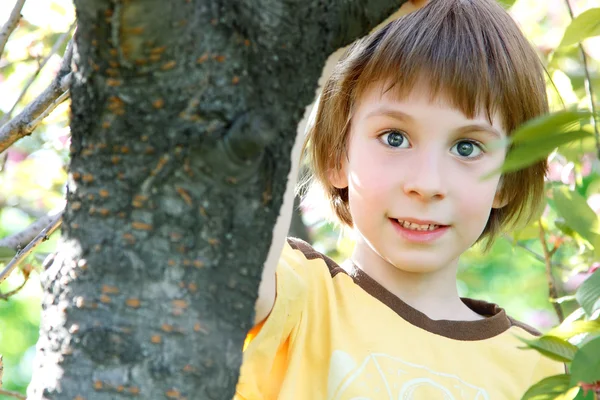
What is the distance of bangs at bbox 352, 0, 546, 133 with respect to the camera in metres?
1.50

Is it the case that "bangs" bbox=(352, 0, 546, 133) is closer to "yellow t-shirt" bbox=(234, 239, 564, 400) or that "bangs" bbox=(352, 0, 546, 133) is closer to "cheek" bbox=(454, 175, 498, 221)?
"cheek" bbox=(454, 175, 498, 221)

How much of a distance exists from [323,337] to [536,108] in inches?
25.6

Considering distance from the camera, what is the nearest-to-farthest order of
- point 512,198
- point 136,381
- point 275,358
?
point 136,381 → point 275,358 → point 512,198

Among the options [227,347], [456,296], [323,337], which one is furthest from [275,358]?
[227,347]

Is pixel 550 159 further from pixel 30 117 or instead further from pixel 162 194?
pixel 162 194

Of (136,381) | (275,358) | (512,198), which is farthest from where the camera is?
(512,198)

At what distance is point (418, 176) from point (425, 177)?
0.01 m

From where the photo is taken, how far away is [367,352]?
1.43 m

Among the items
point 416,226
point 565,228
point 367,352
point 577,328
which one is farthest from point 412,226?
point 577,328

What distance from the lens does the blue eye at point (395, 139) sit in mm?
1462

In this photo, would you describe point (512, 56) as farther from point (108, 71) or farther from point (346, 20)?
point (108, 71)

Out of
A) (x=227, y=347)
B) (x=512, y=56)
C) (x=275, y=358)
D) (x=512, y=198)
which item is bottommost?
(x=275, y=358)

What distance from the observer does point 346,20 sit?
2.50 ft

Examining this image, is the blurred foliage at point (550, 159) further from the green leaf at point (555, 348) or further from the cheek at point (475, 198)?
the cheek at point (475, 198)
